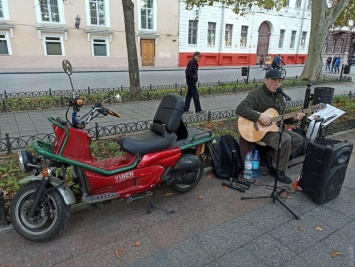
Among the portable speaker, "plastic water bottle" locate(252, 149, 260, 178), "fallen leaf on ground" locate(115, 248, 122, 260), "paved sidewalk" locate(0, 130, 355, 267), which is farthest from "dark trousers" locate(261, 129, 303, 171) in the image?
"fallen leaf on ground" locate(115, 248, 122, 260)

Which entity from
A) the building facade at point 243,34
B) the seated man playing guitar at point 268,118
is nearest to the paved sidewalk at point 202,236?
the seated man playing guitar at point 268,118

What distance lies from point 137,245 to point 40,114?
594 centimetres

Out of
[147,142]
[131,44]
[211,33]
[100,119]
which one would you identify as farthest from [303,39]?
[147,142]

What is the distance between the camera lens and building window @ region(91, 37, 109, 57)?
21594 mm

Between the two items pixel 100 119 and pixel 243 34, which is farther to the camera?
pixel 243 34

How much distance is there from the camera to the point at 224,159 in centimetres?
423

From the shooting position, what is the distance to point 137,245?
275 cm

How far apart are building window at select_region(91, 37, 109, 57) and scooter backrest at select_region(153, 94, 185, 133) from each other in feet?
66.1

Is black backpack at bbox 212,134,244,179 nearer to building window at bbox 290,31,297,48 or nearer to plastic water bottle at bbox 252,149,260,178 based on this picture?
plastic water bottle at bbox 252,149,260,178

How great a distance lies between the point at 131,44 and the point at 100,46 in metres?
14.3

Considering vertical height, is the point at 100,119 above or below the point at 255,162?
below

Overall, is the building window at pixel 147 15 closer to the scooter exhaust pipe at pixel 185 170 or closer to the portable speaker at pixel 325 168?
the scooter exhaust pipe at pixel 185 170

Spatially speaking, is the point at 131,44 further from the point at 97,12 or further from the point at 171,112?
the point at 97,12

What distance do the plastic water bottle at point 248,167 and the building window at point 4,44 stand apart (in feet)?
66.6
